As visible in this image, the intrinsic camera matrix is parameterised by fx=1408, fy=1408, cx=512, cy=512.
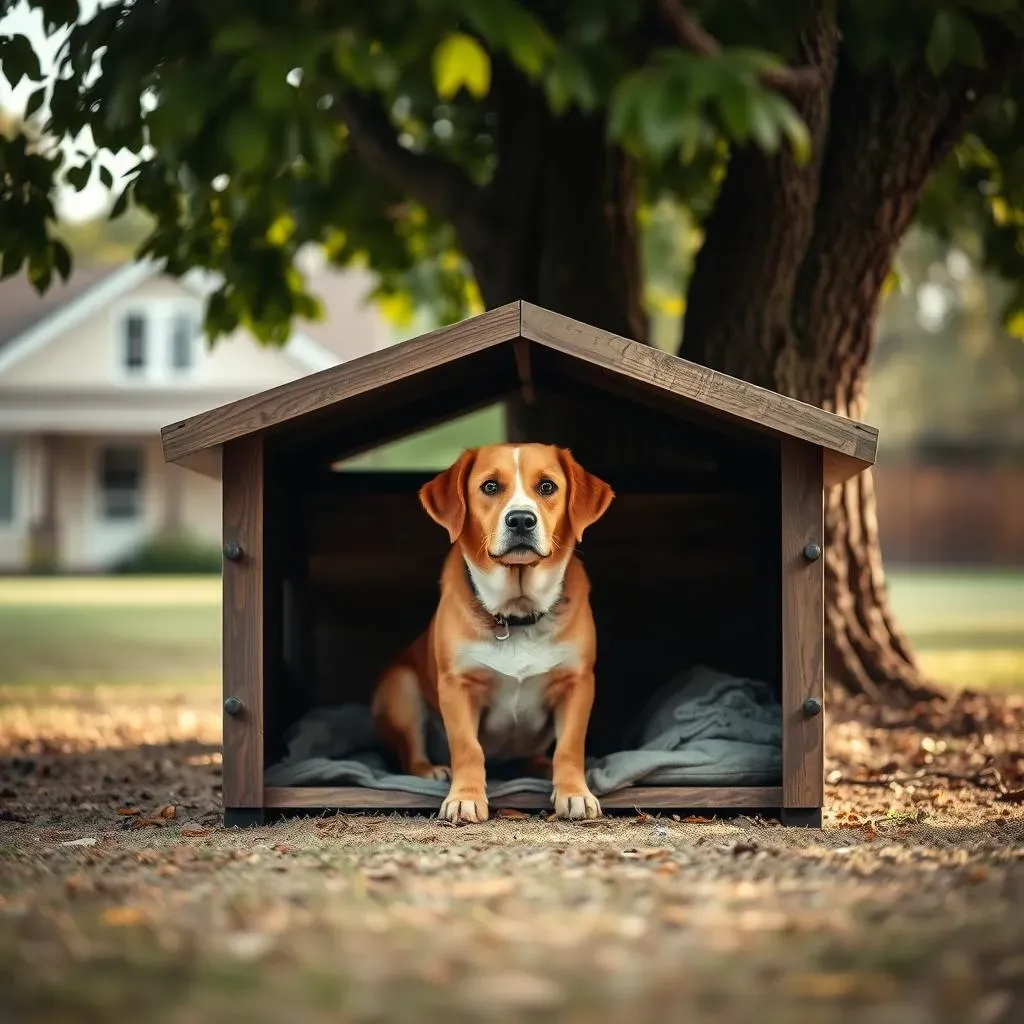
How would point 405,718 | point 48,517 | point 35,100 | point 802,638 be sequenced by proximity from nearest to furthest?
1. point 802,638
2. point 405,718
3. point 35,100
4. point 48,517

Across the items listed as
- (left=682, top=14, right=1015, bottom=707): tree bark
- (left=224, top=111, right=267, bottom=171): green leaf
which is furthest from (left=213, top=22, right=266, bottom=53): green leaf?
(left=682, top=14, right=1015, bottom=707): tree bark

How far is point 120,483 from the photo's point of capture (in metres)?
27.2

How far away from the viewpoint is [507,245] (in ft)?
27.4

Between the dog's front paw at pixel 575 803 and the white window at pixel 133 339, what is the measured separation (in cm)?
2233

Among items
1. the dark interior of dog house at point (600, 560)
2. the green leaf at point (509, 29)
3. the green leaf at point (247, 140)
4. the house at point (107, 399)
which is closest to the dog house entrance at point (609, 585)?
the dark interior of dog house at point (600, 560)

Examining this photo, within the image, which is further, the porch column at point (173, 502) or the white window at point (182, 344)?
the porch column at point (173, 502)

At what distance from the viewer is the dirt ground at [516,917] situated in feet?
8.87

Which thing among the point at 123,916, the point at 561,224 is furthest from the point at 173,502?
the point at 123,916

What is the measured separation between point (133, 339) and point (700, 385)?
22504 millimetres

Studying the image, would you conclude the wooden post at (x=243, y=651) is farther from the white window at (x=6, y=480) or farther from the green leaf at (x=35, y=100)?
the white window at (x=6, y=480)

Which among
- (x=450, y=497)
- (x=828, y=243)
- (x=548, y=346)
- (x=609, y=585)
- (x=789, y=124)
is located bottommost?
(x=609, y=585)

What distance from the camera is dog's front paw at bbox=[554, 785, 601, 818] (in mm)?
4957

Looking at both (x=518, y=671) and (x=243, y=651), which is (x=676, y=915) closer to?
(x=518, y=671)

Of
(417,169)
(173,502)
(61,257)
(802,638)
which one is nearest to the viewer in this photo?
(802,638)
